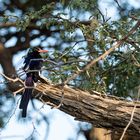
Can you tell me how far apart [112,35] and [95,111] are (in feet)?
2.09

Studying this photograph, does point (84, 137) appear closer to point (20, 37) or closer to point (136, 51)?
point (20, 37)

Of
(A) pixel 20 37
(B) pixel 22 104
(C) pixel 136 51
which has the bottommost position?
(B) pixel 22 104

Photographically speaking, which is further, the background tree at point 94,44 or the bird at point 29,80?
the background tree at point 94,44

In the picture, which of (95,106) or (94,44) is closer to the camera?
(95,106)

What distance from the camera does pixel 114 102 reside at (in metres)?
2.26

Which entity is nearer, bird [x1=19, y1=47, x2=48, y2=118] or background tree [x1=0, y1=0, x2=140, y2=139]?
bird [x1=19, y1=47, x2=48, y2=118]

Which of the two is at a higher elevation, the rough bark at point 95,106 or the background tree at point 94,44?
the background tree at point 94,44

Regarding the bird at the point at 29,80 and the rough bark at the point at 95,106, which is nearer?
the bird at the point at 29,80

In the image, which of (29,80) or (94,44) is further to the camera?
(94,44)

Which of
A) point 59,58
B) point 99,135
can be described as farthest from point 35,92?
point 99,135

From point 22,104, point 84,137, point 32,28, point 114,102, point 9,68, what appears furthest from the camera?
point 84,137

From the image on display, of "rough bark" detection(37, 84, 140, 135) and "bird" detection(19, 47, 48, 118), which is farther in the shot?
"rough bark" detection(37, 84, 140, 135)

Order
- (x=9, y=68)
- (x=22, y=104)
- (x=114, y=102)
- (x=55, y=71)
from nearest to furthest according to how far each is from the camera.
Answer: (x=22, y=104), (x=114, y=102), (x=55, y=71), (x=9, y=68)

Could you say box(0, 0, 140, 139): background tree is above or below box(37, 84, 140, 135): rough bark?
above
